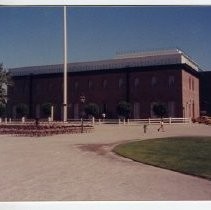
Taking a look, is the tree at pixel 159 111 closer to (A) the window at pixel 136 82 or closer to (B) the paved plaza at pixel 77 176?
(A) the window at pixel 136 82

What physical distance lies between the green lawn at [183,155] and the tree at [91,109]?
3.55 feet

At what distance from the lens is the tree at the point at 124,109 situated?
8093 mm

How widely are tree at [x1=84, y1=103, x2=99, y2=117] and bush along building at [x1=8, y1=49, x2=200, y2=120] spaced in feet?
0.27

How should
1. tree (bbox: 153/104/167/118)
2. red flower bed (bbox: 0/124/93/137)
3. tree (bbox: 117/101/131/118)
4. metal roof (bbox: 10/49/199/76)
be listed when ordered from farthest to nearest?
tree (bbox: 153/104/167/118) < tree (bbox: 117/101/131/118) < red flower bed (bbox: 0/124/93/137) < metal roof (bbox: 10/49/199/76)

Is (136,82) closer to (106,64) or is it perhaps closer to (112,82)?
(112,82)

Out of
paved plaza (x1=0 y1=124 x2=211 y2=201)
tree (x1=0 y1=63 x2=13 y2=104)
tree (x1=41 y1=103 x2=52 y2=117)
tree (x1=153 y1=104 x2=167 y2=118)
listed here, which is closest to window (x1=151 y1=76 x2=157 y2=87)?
tree (x1=153 y1=104 x2=167 y2=118)

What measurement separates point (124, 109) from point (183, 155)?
2.17 metres

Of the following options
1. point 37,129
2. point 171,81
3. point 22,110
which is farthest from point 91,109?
point 171,81

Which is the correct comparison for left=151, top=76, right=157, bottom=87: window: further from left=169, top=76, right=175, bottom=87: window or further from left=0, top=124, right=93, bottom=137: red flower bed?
left=0, top=124, right=93, bottom=137: red flower bed

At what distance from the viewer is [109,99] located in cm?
909

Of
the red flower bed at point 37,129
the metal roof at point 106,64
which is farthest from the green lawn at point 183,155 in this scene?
the metal roof at point 106,64

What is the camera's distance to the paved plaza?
5418 mm

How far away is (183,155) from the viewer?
258 inches
